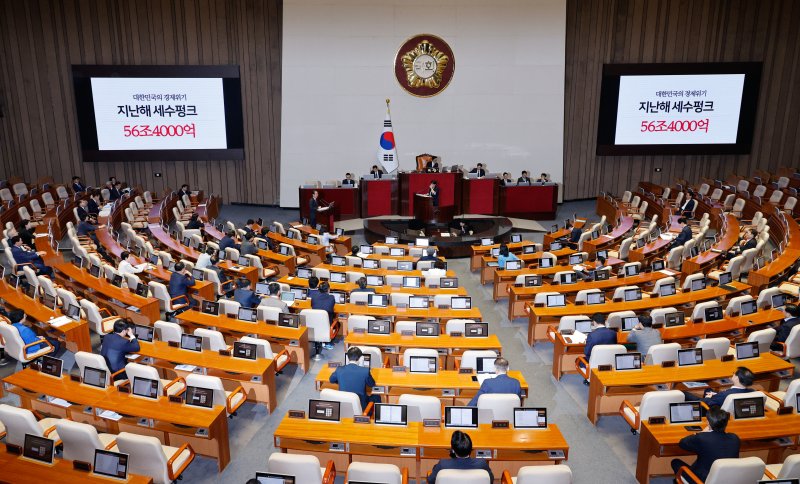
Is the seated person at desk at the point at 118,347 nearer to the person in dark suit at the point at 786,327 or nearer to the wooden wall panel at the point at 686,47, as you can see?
the person in dark suit at the point at 786,327

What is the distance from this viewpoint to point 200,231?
15953 mm

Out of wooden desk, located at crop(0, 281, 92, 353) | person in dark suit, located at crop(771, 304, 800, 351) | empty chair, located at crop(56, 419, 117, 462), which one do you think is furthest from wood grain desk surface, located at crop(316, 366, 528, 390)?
person in dark suit, located at crop(771, 304, 800, 351)

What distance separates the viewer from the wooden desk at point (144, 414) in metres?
6.73

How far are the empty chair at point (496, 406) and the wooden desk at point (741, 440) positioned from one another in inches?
56.8

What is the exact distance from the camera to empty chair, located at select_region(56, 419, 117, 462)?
5.97m

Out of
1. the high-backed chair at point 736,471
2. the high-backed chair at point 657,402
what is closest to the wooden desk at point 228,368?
the high-backed chair at point 657,402

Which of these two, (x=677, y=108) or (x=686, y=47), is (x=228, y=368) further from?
(x=686, y=47)

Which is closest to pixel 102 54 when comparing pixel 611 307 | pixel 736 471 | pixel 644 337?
pixel 611 307

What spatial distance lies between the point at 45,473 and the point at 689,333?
8.53 metres

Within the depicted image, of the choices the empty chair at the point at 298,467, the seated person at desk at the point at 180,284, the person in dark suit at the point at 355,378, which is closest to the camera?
the empty chair at the point at 298,467

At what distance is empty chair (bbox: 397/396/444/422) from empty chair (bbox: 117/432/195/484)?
246 cm

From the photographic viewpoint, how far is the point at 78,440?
604 cm

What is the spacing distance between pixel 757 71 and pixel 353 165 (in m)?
14.9

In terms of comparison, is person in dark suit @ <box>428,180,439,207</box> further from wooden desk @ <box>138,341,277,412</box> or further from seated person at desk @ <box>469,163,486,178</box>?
wooden desk @ <box>138,341,277,412</box>
